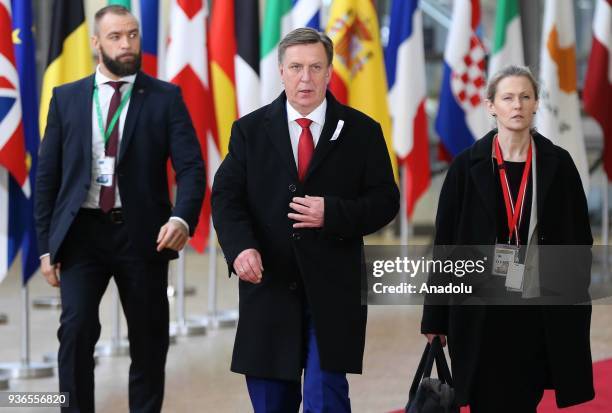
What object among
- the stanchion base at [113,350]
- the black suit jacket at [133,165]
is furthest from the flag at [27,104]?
the black suit jacket at [133,165]

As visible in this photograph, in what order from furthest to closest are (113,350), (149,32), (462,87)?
(462,87), (149,32), (113,350)

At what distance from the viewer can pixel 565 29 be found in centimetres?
923

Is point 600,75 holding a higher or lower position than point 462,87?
higher

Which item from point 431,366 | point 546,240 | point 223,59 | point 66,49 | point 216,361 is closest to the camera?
point 431,366

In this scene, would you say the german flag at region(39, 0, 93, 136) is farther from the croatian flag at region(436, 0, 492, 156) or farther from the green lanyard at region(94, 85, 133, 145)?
the croatian flag at region(436, 0, 492, 156)

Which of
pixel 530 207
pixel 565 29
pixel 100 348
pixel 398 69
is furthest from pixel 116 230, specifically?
pixel 565 29

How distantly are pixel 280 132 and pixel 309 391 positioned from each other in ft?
2.77

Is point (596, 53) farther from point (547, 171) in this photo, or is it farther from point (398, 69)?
point (547, 171)

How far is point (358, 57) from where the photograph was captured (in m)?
8.58

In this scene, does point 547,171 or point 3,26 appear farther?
point 3,26

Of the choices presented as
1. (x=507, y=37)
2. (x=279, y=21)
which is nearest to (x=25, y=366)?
(x=279, y=21)

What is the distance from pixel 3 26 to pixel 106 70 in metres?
1.83

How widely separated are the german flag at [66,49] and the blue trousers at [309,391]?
3594mm

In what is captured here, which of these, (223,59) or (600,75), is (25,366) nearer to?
(223,59)
